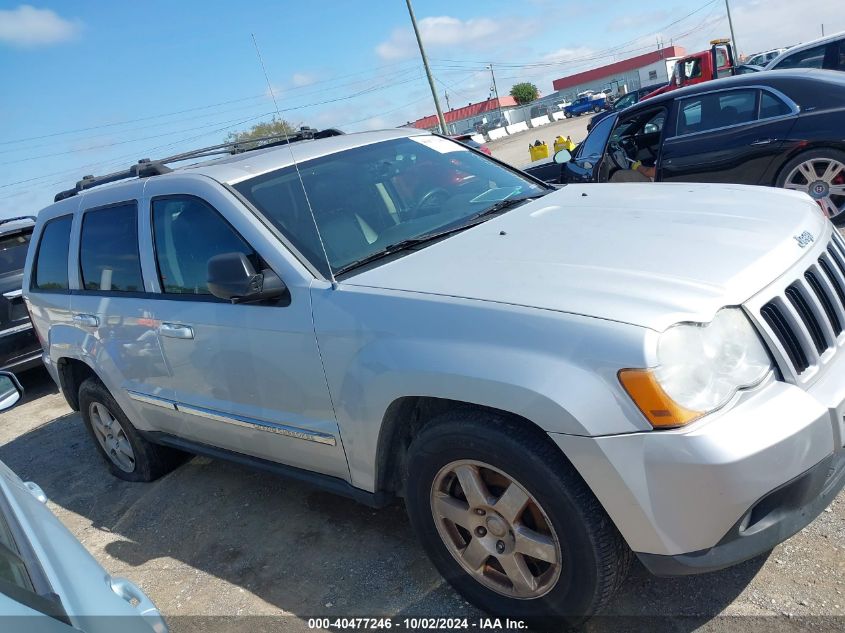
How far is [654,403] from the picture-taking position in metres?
1.95

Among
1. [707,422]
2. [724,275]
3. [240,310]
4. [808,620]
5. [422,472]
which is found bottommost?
[808,620]

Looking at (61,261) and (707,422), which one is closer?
(707,422)

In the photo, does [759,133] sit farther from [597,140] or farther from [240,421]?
[240,421]

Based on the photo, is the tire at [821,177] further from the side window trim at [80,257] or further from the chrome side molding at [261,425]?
the side window trim at [80,257]

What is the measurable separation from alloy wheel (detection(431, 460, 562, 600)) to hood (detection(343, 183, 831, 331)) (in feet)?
2.11

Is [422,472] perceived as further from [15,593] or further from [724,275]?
[15,593]

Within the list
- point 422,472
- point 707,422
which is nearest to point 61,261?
point 422,472

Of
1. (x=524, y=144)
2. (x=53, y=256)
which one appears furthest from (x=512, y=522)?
(x=524, y=144)

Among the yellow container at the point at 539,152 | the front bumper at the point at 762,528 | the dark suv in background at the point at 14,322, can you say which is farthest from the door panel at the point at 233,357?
the yellow container at the point at 539,152

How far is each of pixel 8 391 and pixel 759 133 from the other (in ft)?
21.4

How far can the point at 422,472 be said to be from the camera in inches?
98.8

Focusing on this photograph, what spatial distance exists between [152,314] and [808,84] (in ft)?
19.8

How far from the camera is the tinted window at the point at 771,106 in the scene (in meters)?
6.46

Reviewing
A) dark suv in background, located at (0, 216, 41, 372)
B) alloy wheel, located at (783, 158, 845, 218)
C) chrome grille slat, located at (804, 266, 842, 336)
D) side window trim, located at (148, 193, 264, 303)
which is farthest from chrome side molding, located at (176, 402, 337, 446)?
alloy wheel, located at (783, 158, 845, 218)
